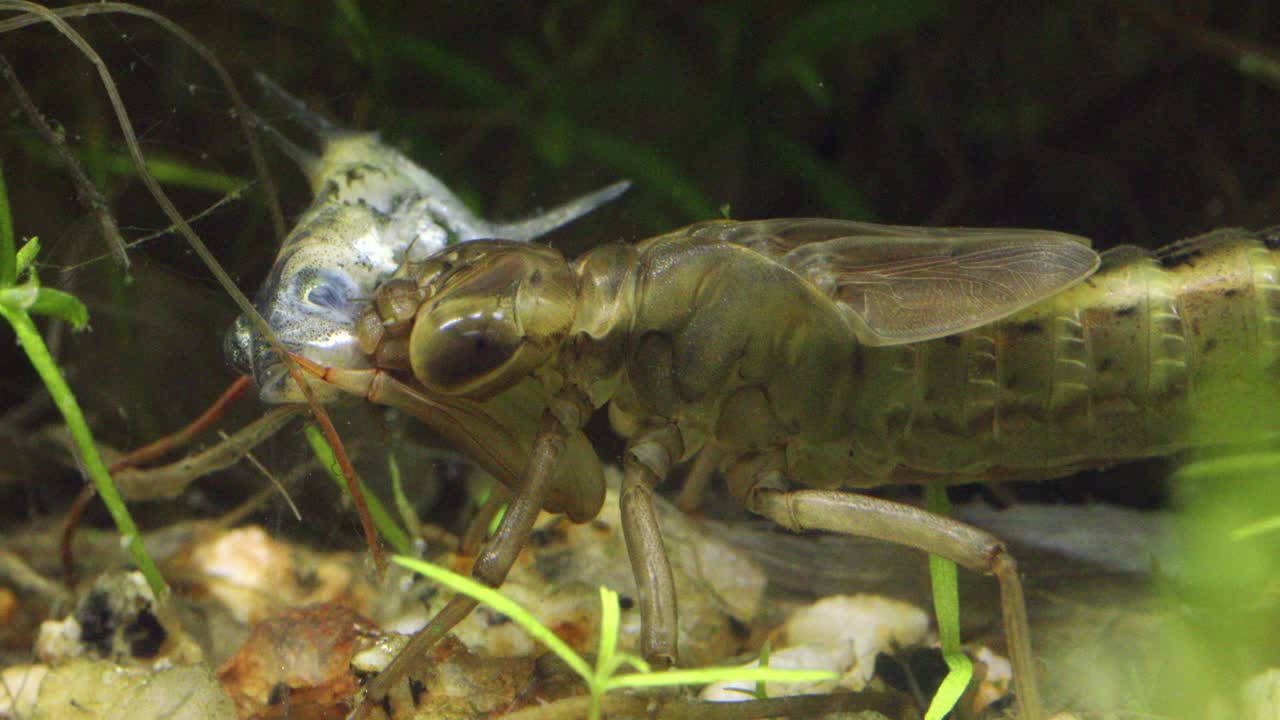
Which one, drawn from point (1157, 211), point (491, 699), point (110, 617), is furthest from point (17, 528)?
point (1157, 211)

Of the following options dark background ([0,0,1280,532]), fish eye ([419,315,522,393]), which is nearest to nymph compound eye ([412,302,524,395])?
fish eye ([419,315,522,393])

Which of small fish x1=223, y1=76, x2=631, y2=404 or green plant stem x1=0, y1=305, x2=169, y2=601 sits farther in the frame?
small fish x1=223, y1=76, x2=631, y2=404

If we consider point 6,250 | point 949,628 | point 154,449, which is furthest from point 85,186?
point 949,628

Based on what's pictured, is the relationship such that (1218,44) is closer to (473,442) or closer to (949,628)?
(949,628)

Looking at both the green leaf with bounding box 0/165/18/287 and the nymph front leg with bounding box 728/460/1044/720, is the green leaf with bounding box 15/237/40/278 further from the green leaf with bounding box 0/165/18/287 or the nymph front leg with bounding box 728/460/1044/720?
the nymph front leg with bounding box 728/460/1044/720

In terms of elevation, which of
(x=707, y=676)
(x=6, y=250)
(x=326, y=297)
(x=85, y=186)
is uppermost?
(x=85, y=186)

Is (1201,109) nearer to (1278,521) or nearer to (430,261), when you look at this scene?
(1278,521)
